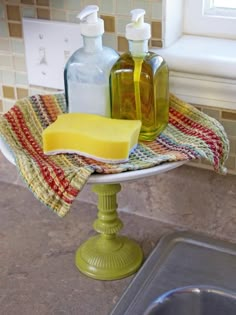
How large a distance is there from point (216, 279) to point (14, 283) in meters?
0.29

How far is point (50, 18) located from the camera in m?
0.96

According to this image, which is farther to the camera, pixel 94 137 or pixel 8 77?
pixel 8 77

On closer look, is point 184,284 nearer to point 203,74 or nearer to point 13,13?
point 203,74

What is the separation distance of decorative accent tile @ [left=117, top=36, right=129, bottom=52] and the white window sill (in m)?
0.05

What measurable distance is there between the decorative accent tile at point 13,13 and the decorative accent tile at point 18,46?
4 centimetres

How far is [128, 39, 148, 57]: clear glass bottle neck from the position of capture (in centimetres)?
78

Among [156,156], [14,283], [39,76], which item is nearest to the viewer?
[156,156]

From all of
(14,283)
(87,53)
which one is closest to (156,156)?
(87,53)

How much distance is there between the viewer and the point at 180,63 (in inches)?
34.7

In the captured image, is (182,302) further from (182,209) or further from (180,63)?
(180,63)

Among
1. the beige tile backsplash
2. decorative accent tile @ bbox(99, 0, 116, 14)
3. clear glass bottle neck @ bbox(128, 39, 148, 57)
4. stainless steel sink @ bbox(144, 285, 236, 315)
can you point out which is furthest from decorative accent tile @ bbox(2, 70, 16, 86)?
stainless steel sink @ bbox(144, 285, 236, 315)

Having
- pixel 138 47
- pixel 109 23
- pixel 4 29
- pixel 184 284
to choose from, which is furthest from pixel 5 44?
pixel 184 284

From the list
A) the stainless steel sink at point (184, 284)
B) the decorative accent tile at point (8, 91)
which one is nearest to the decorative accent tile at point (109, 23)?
the decorative accent tile at point (8, 91)

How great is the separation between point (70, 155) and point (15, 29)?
0.33 meters
